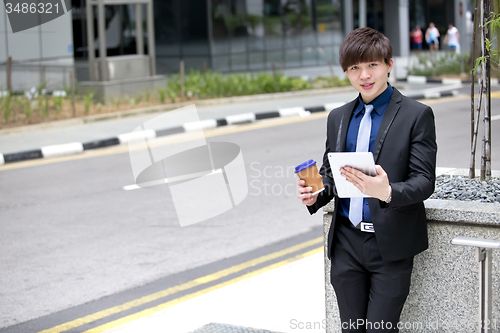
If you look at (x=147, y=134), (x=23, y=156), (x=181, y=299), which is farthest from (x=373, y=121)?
(x=147, y=134)

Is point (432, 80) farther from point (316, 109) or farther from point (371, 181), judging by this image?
point (371, 181)

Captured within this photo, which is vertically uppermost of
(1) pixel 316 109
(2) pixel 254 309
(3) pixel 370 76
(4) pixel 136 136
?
(3) pixel 370 76

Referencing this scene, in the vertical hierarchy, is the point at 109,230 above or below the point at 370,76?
below

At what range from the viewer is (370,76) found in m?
2.63

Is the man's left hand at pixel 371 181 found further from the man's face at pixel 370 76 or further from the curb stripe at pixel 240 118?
the curb stripe at pixel 240 118

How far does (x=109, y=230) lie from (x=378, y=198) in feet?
15.5

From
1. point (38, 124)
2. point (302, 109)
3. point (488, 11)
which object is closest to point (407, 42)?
point (302, 109)

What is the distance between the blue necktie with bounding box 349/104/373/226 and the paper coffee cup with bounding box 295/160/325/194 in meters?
0.16

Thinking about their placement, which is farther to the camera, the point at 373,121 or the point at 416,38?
the point at 416,38

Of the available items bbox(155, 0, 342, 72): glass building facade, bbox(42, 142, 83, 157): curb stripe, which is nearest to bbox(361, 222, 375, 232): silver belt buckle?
bbox(42, 142, 83, 157): curb stripe

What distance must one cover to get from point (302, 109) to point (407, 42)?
22605 millimetres

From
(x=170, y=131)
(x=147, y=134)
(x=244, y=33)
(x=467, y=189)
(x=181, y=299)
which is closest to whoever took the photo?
(x=467, y=189)

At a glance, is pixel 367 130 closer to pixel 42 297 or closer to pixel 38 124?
pixel 42 297

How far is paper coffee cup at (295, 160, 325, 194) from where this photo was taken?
2.60m
